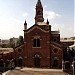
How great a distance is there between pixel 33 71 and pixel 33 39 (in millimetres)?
6968

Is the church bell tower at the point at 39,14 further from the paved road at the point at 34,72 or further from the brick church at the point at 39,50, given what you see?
the paved road at the point at 34,72

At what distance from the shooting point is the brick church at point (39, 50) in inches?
1503

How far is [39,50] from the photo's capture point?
3894cm

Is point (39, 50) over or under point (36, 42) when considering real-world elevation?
under

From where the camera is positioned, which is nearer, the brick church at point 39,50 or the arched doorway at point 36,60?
the brick church at point 39,50

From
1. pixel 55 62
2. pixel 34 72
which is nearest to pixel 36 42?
pixel 55 62

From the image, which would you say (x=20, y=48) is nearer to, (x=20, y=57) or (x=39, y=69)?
(x=20, y=57)

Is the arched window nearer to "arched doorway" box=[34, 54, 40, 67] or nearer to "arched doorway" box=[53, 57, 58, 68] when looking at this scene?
"arched doorway" box=[34, 54, 40, 67]

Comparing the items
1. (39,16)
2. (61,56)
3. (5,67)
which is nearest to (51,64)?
(61,56)

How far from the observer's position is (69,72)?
34969 millimetres

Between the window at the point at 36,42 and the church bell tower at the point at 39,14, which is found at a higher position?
the church bell tower at the point at 39,14

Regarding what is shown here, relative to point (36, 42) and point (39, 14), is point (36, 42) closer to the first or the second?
point (36, 42)

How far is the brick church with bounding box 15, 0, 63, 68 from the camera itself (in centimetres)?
3819

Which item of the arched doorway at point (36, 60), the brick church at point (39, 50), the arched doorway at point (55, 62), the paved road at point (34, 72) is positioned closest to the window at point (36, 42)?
the brick church at point (39, 50)
